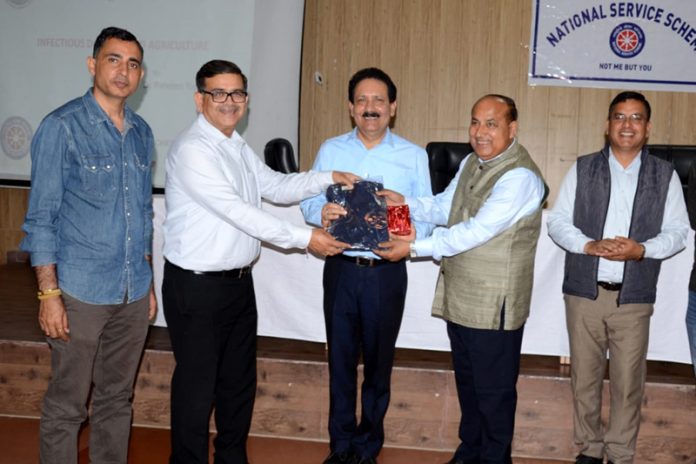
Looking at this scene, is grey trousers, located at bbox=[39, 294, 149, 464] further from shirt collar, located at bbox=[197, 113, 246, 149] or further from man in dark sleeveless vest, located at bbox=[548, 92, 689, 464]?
man in dark sleeveless vest, located at bbox=[548, 92, 689, 464]

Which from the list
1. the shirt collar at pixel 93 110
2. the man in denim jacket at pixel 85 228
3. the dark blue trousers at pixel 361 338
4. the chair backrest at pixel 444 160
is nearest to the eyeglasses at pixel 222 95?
the man in denim jacket at pixel 85 228

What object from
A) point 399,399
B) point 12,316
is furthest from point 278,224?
point 12,316

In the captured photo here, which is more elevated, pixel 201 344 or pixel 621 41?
pixel 621 41

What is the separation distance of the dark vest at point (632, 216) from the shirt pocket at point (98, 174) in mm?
1809

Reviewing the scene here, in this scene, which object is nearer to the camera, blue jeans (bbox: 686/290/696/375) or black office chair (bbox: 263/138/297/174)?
blue jeans (bbox: 686/290/696/375)

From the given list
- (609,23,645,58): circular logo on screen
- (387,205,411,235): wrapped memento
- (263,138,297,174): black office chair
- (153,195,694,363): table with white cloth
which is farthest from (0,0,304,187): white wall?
(387,205,411,235): wrapped memento

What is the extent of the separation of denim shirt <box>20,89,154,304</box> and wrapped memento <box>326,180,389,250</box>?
0.74 meters

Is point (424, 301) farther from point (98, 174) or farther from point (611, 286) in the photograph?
point (98, 174)

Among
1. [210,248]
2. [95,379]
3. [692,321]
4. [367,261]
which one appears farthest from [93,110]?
[692,321]

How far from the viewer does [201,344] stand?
2.53m

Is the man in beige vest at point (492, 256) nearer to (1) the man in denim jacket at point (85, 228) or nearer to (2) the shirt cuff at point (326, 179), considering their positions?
(2) the shirt cuff at point (326, 179)

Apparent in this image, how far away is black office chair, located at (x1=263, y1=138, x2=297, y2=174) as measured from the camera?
153 inches

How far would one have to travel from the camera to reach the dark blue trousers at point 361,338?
275 centimetres

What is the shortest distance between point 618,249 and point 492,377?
687mm
